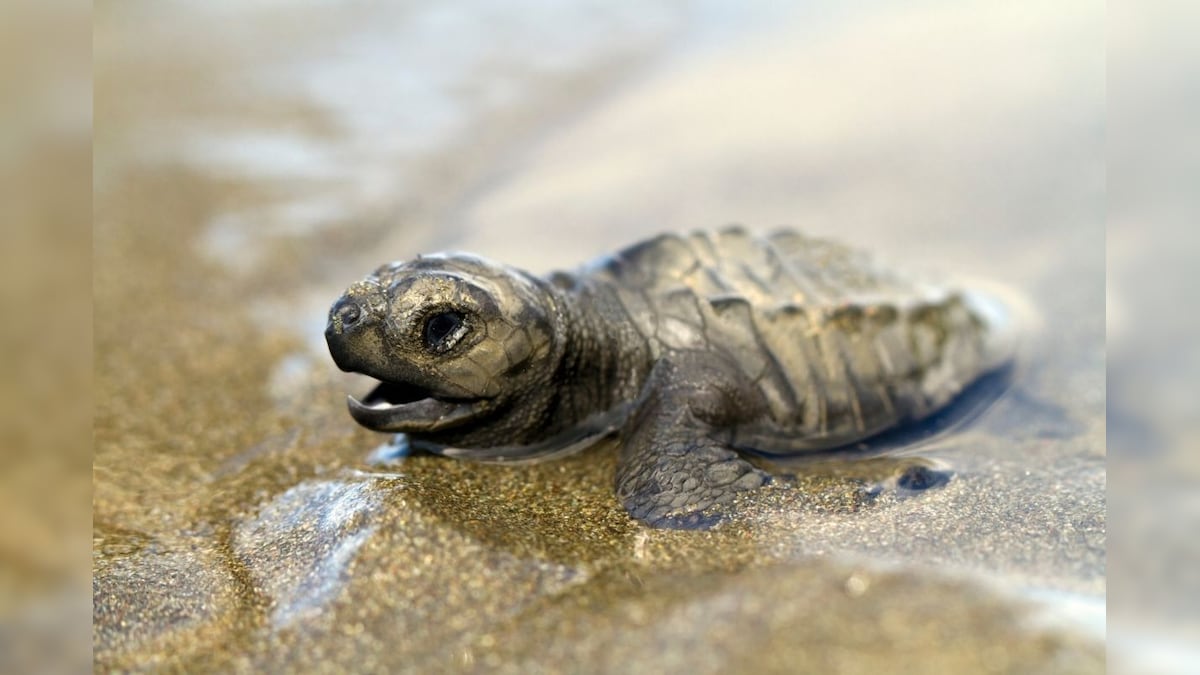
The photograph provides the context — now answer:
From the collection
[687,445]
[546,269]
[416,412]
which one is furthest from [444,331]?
[546,269]

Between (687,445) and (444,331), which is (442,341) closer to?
(444,331)

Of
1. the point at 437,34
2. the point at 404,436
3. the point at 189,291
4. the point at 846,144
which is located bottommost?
the point at 404,436

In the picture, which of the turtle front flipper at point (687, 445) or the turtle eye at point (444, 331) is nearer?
the turtle front flipper at point (687, 445)

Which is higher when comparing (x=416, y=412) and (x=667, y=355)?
(x=667, y=355)

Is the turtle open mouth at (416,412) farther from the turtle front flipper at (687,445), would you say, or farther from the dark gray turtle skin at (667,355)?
the turtle front flipper at (687,445)

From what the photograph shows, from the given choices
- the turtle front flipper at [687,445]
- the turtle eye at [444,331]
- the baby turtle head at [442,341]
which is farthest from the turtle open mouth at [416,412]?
the turtle front flipper at [687,445]

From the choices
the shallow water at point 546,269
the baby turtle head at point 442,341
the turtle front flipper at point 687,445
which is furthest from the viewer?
the baby turtle head at point 442,341

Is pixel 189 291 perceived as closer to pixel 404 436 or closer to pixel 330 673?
pixel 404 436

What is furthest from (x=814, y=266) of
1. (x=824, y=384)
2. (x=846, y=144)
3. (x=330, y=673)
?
(x=330, y=673)
